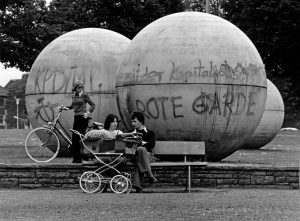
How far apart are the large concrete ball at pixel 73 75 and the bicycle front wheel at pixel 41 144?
1644 mm

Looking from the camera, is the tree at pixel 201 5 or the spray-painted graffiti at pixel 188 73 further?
the tree at pixel 201 5

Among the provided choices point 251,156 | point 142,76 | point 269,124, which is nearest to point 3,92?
point 269,124

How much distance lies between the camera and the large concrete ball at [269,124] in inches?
1030

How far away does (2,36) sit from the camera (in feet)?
144

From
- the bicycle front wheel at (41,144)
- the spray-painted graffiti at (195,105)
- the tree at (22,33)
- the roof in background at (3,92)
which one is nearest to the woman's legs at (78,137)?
the bicycle front wheel at (41,144)

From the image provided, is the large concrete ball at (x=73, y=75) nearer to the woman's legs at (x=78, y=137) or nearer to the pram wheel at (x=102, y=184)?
the woman's legs at (x=78, y=137)

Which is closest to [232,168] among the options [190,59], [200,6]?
[190,59]

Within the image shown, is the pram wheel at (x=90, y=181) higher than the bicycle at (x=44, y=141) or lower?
lower

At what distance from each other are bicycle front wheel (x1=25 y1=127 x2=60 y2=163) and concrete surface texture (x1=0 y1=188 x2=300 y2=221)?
7.86 feet

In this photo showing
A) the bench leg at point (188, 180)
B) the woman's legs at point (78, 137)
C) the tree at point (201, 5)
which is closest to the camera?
the bench leg at point (188, 180)

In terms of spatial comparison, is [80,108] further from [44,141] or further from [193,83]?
[193,83]

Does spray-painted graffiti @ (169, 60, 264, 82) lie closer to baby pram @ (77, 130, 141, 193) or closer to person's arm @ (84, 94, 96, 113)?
person's arm @ (84, 94, 96, 113)

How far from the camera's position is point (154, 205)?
448 inches

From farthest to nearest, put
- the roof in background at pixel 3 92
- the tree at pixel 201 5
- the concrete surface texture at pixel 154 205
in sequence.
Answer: the roof in background at pixel 3 92
the tree at pixel 201 5
the concrete surface texture at pixel 154 205
